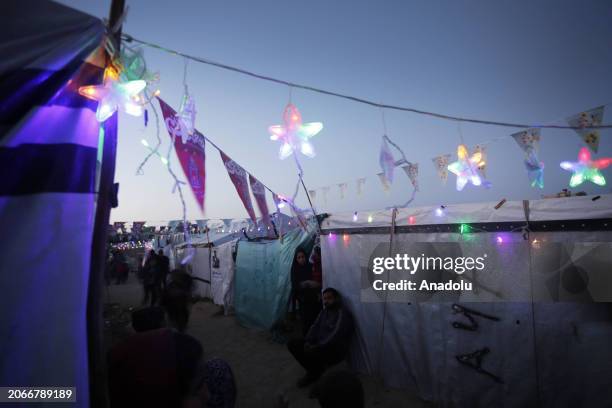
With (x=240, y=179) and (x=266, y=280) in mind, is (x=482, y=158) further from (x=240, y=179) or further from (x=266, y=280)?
(x=266, y=280)

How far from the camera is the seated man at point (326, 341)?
4.63m

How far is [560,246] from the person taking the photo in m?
3.36

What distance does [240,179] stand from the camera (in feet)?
13.5

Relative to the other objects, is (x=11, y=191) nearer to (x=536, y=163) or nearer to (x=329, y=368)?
(x=329, y=368)

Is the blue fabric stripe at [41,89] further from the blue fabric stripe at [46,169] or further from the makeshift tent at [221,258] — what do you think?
the makeshift tent at [221,258]

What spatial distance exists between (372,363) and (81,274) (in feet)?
15.0

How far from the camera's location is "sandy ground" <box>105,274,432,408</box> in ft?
13.9

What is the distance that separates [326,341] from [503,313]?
255 cm

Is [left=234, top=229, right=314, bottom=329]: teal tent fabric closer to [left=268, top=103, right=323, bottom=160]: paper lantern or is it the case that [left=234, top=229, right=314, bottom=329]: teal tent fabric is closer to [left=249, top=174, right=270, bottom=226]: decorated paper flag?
[left=249, top=174, right=270, bottom=226]: decorated paper flag

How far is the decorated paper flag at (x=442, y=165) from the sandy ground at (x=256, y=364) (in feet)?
12.5

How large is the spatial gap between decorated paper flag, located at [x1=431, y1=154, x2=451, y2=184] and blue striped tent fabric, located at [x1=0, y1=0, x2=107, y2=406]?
5.47 m

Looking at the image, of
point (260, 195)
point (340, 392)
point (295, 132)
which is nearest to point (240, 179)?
point (260, 195)

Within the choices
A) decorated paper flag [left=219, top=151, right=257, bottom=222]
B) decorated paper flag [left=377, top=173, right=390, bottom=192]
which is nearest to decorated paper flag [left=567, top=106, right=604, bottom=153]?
decorated paper flag [left=377, top=173, right=390, bottom=192]

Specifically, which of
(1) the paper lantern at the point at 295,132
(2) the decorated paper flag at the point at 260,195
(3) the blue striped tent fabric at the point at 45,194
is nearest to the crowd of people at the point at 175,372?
(3) the blue striped tent fabric at the point at 45,194
